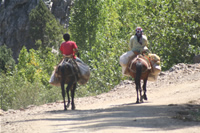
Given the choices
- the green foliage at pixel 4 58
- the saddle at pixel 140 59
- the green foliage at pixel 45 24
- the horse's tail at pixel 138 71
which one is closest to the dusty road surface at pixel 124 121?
the horse's tail at pixel 138 71

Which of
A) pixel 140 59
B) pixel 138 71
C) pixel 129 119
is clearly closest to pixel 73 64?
pixel 138 71

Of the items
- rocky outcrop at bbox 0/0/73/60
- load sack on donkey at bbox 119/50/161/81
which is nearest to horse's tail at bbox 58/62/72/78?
load sack on donkey at bbox 119/50/161/81

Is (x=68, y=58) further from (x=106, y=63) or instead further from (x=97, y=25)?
(x=97, y=25)

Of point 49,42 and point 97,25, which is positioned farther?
point 49,42

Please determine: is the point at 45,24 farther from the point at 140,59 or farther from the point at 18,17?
the point at 140,59

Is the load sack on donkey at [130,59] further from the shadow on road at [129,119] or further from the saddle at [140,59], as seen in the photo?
the shadow on road at [129,119]

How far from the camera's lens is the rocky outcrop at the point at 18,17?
128250mm

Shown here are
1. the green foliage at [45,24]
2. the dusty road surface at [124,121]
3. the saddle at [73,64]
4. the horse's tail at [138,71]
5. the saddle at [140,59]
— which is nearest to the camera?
the dusty road surface at [124,121]

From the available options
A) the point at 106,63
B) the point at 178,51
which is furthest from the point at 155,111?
the point at 106,63

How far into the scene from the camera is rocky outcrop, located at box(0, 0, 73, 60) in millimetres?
128250

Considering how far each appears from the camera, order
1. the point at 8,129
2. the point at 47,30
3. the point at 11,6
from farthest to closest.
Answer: the point at 11,6, the point at 47,30, the point at 8,129

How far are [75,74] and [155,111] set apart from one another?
3.69 metres

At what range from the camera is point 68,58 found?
51.3 feet

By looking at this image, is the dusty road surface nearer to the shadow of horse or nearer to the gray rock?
the shadow of horse
